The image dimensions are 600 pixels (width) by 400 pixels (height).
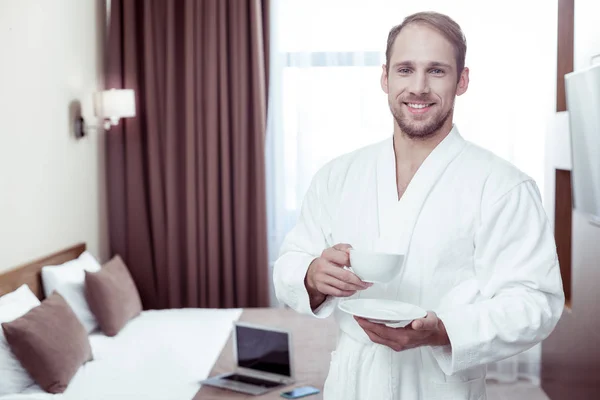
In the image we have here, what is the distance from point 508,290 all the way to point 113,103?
309 centimetres

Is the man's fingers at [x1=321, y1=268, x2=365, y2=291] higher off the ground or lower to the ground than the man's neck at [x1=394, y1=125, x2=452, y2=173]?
lower

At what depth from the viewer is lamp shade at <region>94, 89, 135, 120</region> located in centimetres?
405

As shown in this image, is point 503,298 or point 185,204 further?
point 185,204

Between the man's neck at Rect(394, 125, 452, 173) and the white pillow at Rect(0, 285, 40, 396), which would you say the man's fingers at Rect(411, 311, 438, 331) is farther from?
the white pillow at Rect(0, 285, 40, 396)

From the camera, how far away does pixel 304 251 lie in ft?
5.71

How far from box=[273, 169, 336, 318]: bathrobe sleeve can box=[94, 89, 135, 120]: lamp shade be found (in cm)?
254

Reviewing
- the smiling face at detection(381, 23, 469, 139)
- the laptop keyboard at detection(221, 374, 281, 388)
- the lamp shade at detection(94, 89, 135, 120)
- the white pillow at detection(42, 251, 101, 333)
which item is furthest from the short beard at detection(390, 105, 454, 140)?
the lamp shade at detection(94, 89, 135, 120)

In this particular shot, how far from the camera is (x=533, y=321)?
1.42m

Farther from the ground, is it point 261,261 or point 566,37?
point 566,37

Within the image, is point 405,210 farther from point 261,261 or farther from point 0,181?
point 261,261

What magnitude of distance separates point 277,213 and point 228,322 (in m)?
1.02

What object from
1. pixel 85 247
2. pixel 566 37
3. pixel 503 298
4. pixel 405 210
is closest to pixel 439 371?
pixel 503 298

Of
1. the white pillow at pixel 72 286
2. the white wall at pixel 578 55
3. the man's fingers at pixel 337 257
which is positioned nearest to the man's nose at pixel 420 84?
the man's fingers at pixel 337 257

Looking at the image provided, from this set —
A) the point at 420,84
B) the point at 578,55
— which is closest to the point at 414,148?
the point at 420,84
